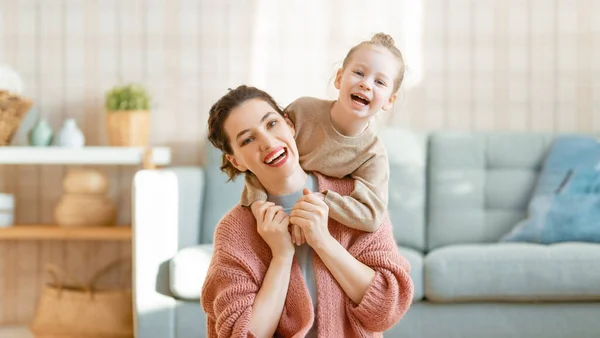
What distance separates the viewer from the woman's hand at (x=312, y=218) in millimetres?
1394

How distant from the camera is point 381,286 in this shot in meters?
1.45

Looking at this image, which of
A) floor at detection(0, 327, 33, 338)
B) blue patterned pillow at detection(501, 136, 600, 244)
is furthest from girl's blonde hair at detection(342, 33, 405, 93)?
floor at detection(0, 327, 33, 338)

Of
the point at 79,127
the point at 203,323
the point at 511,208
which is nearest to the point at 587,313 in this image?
the point at 511,208

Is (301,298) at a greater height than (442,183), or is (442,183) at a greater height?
(301,298)

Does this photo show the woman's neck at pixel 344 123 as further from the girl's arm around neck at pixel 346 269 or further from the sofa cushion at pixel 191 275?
the sofa cushion at pixel 191 275

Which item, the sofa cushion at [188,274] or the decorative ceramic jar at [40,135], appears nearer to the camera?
the sofa cushion at [188,274]

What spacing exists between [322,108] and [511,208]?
2042mm

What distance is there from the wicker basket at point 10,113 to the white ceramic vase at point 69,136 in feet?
0.60

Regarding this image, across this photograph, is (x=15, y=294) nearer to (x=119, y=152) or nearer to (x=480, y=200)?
(x=119, y=152)

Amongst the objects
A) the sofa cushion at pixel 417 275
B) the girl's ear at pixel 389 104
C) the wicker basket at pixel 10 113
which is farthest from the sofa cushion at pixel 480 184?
the girl's ear at pixel 389 104

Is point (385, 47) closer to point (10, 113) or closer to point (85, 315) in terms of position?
point (85, 315)

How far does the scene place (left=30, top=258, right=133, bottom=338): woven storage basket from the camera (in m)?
3.37

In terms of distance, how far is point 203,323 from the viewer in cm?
286

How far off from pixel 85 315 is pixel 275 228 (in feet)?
7.18
